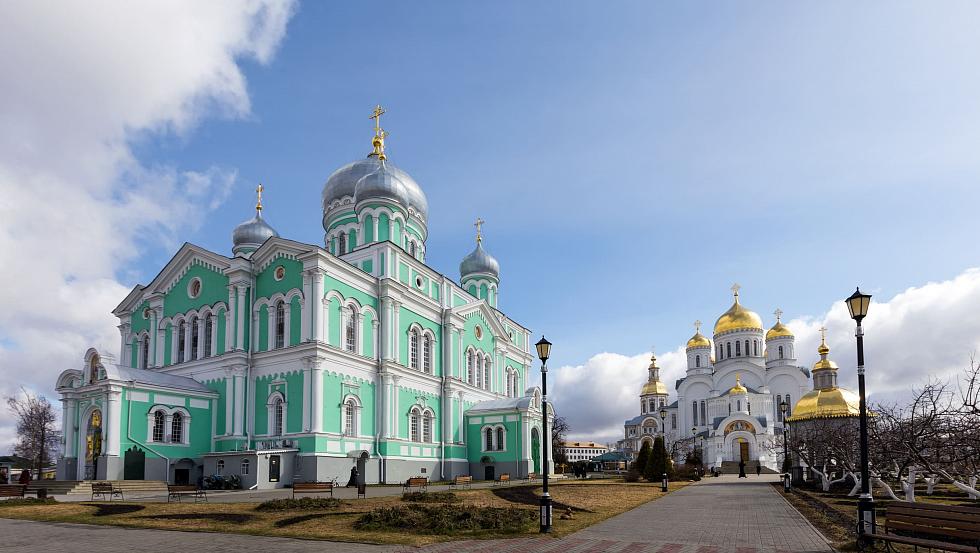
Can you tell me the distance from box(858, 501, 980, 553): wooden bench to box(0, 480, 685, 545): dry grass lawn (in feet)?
18.4

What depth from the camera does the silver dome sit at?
140ft

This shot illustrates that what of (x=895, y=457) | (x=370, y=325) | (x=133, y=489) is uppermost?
(x=370, y=325)

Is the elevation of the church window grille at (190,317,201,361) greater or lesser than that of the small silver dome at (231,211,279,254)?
lesser

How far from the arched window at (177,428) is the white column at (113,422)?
251cm

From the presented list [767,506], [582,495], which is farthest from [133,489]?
[767,506]

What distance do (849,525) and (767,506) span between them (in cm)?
676

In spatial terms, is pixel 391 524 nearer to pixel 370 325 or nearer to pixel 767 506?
pixel 767 506

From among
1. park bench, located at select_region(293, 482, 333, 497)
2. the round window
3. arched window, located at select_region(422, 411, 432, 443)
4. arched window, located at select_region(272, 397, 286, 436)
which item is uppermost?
the round window

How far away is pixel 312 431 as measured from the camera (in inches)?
1224

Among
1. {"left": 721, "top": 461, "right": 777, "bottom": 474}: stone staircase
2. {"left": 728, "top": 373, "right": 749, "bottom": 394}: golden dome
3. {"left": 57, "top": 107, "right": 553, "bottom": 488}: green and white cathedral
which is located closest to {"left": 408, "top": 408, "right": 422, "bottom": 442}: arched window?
{"left": 57, "top": 107, "right": 553, "bottom": 488}: green and white cathedral

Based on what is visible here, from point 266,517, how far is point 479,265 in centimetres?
3666

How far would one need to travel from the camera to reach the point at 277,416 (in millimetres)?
32812

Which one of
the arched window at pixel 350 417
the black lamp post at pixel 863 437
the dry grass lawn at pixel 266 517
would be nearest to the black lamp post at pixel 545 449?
the dry grass lawn at pixel 266 517

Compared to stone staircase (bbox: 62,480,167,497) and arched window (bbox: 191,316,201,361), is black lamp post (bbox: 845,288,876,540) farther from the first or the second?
arched window (bbox: 191,316,201,361)
